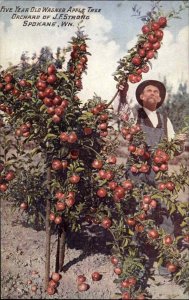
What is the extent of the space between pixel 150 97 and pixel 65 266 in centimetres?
180

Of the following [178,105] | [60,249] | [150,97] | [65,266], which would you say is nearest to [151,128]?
[150,97]

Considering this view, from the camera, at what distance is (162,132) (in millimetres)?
3510

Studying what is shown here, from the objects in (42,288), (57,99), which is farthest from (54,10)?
(42,288)

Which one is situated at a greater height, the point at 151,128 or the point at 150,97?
the point at 150,97

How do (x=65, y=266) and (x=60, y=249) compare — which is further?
(x=65, y=266)

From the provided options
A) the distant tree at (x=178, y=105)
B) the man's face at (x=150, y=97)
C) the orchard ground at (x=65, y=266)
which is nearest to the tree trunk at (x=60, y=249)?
the orchard ground at (x=65, y=266)

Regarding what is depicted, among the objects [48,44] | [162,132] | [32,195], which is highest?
[48,44]

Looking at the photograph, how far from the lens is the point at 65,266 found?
338 cm

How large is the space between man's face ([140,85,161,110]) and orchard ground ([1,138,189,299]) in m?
0.74

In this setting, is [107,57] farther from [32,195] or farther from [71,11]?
[32,195]

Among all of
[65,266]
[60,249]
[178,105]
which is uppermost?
[178,105]

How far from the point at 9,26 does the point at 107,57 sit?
167 centimetres

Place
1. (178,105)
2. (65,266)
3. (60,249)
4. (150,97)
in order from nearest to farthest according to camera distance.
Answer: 1. (60,249)
2. (65,266)
3. (150,97)
4. (178,105)

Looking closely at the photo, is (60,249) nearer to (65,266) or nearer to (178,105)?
(65,266)
